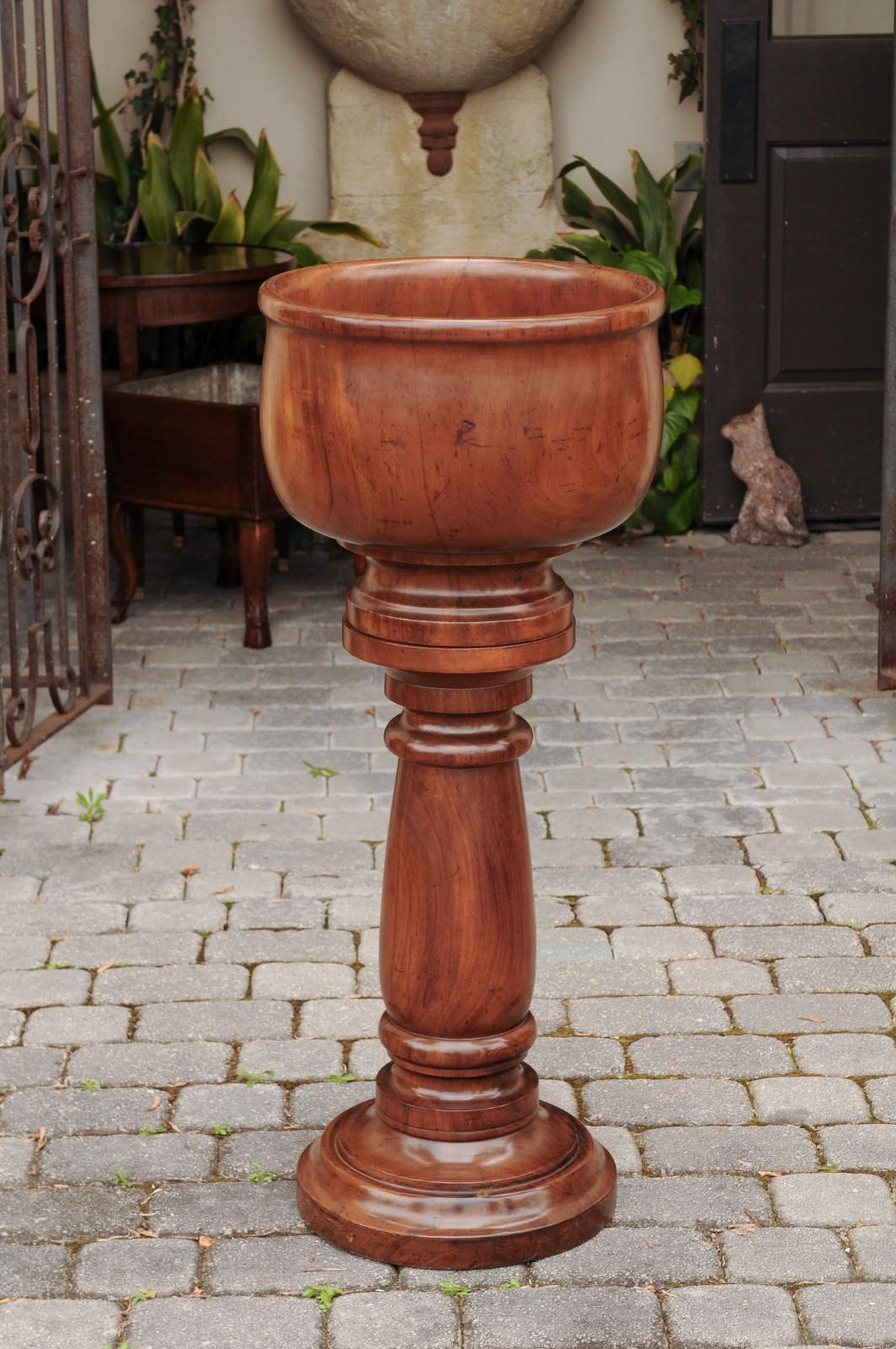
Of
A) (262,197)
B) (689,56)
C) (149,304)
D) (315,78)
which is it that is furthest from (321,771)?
(689,56)

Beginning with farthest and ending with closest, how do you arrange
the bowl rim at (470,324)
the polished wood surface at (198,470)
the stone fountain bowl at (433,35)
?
1. the stone fountain bowl at (433,35)
2. the polished wood surface at (198,470)
3. the bowl rim at (470,324)

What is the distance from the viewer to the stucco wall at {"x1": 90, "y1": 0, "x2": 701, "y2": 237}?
20.9 feet

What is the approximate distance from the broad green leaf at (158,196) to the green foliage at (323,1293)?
14.0ft

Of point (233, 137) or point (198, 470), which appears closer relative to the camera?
point (198, 470)

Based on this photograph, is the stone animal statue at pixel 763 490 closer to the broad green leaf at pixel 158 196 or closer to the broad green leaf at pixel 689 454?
the broad green leaf at pixel 689 454

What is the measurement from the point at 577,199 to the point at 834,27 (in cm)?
99

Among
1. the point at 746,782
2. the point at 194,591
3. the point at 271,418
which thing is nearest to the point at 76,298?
the point at 194,591

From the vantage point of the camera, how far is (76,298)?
4414 millimetres

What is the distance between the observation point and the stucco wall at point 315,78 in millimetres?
6359

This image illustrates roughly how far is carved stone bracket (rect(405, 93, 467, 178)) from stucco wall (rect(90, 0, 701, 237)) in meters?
0.35

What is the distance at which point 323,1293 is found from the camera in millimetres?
2463

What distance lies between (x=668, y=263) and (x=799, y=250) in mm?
438

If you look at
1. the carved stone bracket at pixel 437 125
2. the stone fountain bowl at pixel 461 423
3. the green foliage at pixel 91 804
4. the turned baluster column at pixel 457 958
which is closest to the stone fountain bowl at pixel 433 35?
the carved stone bracket at pixel 437 125

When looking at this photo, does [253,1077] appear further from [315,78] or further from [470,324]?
[315,78]
